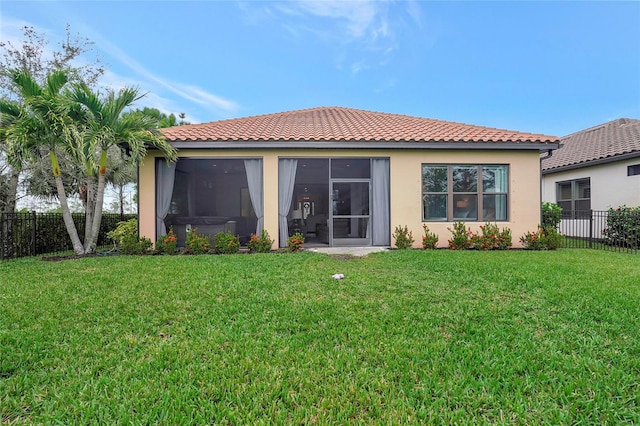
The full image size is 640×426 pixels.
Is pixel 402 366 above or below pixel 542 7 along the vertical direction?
below

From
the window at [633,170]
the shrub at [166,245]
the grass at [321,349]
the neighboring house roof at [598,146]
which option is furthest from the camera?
the neighboring house roof at [598,146]

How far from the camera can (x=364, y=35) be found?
47.6 ft

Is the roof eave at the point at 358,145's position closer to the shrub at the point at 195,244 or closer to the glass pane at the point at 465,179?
the glass pane at the point at 465,179

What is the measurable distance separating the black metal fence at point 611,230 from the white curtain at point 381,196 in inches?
221

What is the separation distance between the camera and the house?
10531 millimetres

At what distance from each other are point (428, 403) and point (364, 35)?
623 inches

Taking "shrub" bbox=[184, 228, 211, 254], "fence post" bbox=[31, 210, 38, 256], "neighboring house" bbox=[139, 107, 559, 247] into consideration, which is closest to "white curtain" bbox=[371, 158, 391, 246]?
"neighboring house" bbox=[139, 107, 559, 247]

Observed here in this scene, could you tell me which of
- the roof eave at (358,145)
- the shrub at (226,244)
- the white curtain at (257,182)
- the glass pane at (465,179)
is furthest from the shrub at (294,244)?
the glass pane at (465,179)

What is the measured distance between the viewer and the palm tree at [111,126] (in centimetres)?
716

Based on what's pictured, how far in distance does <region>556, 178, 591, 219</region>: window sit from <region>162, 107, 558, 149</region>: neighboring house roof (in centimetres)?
479

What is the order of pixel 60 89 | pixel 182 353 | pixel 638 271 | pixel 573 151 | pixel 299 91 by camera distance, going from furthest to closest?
pixel 299 91 < pixel 573 151 < pixel 60 89 < pixel 638 271 < pixel 182 353

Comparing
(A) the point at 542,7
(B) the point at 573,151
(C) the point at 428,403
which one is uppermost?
(A) the point at 542,7

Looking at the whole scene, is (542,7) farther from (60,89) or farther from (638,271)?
(60,89)

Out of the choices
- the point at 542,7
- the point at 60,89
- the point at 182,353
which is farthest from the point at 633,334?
the point at 542,7
